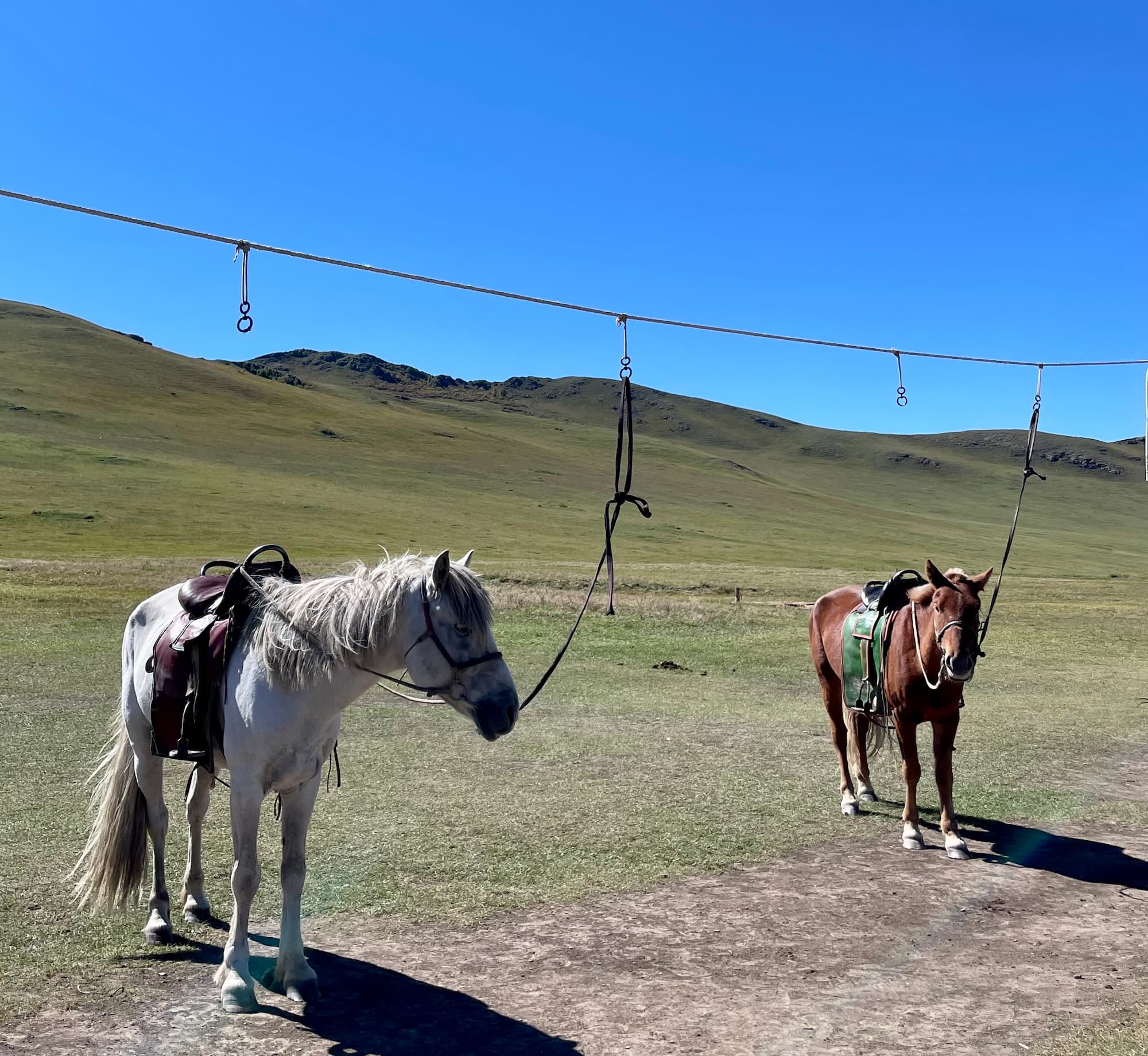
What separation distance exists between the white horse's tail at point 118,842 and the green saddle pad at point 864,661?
5.69 m

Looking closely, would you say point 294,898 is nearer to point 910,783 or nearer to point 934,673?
point 910,783

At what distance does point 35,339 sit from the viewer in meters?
123

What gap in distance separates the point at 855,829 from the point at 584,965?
140 inches

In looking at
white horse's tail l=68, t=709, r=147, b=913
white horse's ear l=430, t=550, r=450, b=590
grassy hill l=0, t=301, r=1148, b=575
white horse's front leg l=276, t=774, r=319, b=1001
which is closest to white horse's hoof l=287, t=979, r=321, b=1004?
white horse's front leg l=276, t=774, r=319, b=1001

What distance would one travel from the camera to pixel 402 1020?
4629mm

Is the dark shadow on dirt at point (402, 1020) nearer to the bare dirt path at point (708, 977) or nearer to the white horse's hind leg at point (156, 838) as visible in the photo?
the bare dirt path at point (708, 977)

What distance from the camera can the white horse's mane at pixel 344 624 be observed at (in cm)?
484

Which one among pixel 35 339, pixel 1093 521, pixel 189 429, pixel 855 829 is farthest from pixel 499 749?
pixel 1093 521

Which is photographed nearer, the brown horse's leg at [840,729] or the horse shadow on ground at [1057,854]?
the horse shadow on ground at [1057,854]

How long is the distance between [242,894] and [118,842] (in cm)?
144

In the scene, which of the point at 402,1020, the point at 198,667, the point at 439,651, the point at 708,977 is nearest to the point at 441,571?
the point at 439,651

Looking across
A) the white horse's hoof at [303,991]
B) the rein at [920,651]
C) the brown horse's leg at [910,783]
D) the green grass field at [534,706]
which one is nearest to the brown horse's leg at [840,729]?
the green grass field at [534,706]

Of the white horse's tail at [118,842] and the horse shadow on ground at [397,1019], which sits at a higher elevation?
the white horse's tail at [118,842]

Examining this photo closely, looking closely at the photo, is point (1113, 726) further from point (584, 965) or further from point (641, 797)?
point (584, 965)
